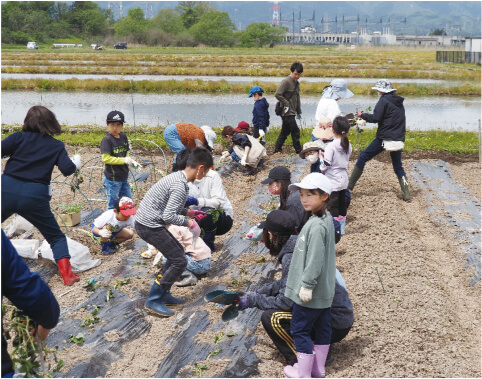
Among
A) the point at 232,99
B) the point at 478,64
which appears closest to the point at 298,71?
the point at 232,99

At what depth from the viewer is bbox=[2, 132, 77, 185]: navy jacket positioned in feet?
16.6

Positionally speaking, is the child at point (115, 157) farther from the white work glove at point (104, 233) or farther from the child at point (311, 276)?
the child at point (311, 276)

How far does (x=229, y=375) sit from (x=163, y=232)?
1.49 meters

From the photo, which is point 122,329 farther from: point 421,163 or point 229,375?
point 421,163

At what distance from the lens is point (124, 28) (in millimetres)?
80000

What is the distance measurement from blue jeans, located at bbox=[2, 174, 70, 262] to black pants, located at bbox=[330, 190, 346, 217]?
3.06m

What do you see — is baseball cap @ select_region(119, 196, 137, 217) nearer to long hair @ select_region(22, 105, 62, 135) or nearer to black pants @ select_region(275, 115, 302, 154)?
long hair @ select_region(22, 105, 62, 135)

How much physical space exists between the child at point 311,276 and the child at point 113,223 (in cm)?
298

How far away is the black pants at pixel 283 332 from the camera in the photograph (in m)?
3.91

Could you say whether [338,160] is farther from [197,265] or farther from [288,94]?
[288,94]

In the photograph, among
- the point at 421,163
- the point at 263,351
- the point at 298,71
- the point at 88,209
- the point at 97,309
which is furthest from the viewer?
the point at 421,163

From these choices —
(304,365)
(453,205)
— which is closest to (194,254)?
(304,365)

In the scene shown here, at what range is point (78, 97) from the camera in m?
23.5

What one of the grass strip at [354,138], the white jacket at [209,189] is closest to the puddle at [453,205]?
the grass strip at [354,138]
